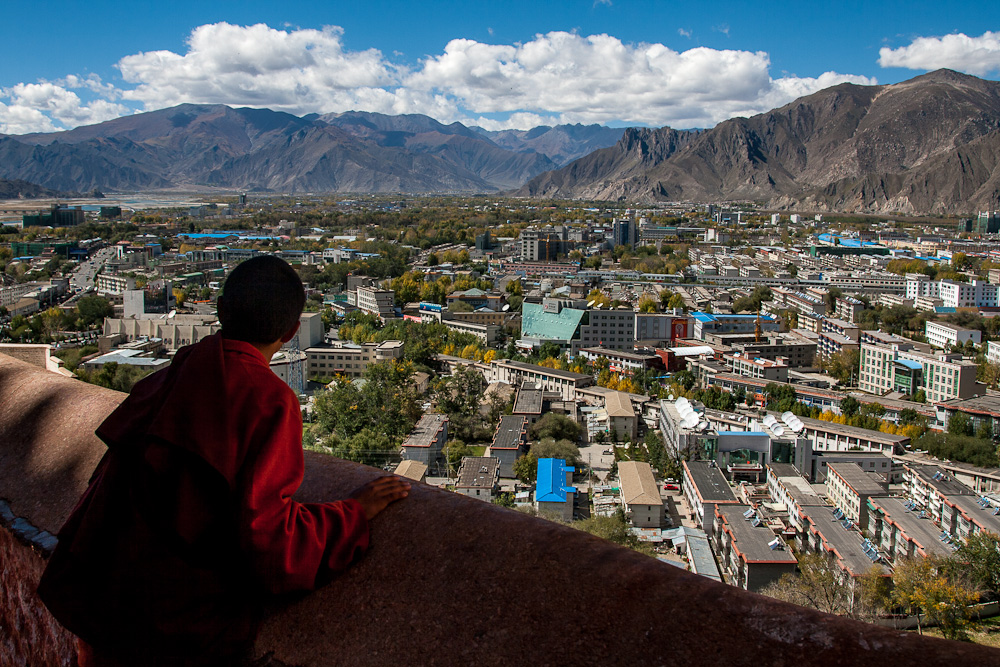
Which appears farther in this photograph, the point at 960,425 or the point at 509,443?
the point at 960,425

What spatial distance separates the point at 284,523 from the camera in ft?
2.00

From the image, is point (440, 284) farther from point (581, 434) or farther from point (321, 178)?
point (321, 178)

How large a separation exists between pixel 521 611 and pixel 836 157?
2512 inches

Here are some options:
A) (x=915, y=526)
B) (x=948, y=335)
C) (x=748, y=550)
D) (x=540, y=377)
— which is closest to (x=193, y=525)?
(x=748, y=550)

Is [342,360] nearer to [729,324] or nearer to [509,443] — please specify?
[509,443]

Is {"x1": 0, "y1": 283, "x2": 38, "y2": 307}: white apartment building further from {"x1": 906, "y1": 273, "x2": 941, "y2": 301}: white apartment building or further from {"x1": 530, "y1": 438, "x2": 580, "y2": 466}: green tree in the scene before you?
{"x1": 906, "y1": 273, "x2": 941, "y2": 301}: white apartment building

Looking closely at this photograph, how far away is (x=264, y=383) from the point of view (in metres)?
0.62

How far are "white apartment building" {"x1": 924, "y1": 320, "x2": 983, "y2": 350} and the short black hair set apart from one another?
13.7m

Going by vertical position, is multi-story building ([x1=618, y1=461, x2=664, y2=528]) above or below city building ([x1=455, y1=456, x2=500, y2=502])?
below

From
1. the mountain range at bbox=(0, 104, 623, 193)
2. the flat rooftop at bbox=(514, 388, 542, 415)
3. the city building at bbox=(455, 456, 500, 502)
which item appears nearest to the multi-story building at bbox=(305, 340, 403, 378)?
the flat rooftop at bbox=(514, 388, 542, 415)

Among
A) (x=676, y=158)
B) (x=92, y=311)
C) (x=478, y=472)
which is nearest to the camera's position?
(x=478, y=472)

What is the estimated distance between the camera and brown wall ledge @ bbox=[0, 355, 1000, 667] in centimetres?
52

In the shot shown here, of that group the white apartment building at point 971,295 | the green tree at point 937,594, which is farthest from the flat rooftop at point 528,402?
the white apartment building at point 971,295

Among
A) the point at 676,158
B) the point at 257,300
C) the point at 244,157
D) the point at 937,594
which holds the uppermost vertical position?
the point at 244,157
